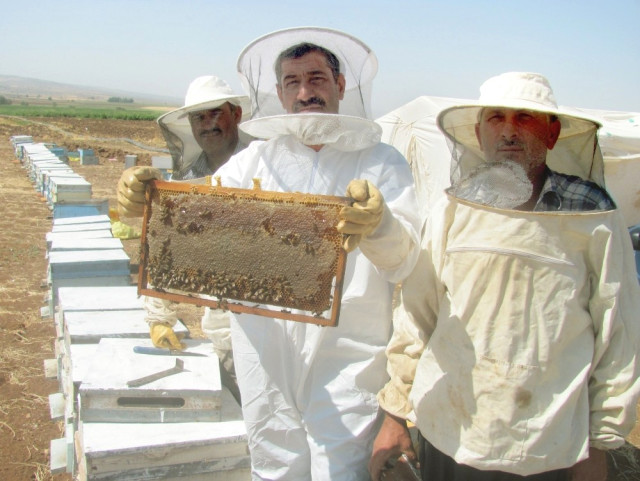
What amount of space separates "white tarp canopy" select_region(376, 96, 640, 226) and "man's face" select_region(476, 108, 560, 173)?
19.5ft

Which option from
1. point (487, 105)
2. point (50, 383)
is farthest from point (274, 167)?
point (50, 383)

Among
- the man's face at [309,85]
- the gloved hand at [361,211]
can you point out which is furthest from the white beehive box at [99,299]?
the gloved hand at [361,211]

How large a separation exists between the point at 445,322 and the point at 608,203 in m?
0.68

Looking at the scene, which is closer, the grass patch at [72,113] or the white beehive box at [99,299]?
the white beehive box at [99,299]

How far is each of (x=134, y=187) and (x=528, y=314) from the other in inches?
60.6

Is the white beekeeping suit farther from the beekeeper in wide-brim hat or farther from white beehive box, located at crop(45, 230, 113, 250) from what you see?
white beehive box, located at crop(45, 230, 113, 250)

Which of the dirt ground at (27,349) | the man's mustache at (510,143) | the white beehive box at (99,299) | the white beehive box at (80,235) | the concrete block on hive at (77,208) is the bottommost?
the dirt ground at (27,349)

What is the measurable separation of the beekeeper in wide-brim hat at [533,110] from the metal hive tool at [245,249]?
64 centimetres

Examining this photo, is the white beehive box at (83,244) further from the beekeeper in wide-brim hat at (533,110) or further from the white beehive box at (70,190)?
the beekeeper in wide-brim hat at (533,110)

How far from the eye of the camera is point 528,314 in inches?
71.5

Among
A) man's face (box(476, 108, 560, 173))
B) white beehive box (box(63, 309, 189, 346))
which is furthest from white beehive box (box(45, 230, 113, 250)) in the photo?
man's face (box(476, 108, 560, 173))

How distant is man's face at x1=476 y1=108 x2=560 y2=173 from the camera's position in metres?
1.98

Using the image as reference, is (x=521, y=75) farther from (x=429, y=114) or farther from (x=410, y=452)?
(x=429, y=114)

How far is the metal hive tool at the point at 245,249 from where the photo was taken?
1985 mm
